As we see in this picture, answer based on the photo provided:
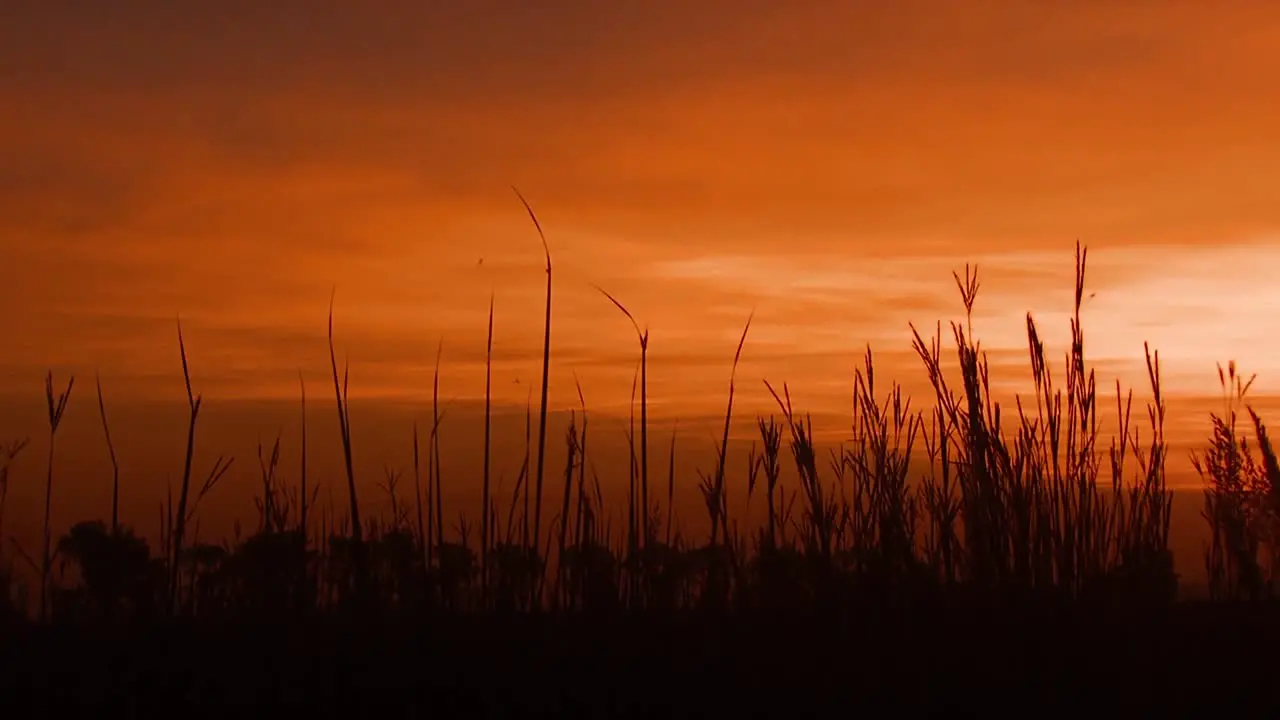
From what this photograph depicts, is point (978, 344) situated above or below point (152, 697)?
above

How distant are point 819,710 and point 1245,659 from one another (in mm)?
813

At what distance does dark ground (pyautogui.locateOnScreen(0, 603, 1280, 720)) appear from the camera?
188 centimetres

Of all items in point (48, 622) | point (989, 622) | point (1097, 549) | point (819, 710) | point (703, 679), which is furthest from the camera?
point (1097, 549)

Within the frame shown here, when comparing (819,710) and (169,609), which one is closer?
(819,710)

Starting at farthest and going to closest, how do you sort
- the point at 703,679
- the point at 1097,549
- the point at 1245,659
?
the point at 1097,549 → the point at 1245,659 → the point at 703,679

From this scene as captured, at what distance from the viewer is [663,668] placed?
2062 mm

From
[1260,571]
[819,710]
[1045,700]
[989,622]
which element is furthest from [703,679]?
[1260,571]

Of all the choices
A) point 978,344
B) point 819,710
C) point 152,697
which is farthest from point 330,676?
point 978,344

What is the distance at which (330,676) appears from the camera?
1.99 meters

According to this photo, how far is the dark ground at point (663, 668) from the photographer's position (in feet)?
6.17

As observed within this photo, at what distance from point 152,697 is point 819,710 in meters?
0.99

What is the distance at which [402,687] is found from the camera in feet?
6.34

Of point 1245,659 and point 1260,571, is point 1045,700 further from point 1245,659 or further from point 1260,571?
point 1260,571

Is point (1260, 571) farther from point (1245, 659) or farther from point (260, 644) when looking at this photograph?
point (260, 644)
